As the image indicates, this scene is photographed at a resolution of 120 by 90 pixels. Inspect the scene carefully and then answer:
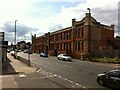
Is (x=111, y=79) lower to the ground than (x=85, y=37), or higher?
lower

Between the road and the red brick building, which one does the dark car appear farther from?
the red brick building

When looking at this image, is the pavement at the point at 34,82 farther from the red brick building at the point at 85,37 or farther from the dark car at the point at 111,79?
the red brick building at the point at 85,37

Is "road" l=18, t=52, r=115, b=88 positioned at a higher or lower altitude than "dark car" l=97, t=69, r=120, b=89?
lower

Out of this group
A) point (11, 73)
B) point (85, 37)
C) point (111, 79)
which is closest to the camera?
point (111, 79)

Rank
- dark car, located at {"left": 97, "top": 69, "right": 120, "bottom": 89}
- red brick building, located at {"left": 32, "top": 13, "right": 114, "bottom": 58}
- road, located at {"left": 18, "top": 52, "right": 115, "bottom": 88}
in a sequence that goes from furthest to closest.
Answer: red brick building, located at {"left": 32, "top": 13, "right": 114, "bottom": 58} < road, located at {"left": 18, "top": 52, "right": 115, "bottom": 88} < dark car, located at {"left": 97, "top": 69, "right": 120, "bottom": 89}

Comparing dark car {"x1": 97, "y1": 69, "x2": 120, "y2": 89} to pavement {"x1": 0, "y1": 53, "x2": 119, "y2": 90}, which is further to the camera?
pavement {"x1": 0, "y1": 53, "x2": 119, "y2": 90}

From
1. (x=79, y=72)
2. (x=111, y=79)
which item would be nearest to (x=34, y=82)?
(x=111, y=79)

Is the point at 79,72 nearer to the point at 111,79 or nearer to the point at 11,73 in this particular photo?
the point at 11,73

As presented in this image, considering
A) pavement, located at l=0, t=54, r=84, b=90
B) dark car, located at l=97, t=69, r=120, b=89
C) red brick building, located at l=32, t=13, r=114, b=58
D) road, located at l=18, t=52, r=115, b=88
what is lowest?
pavement, located at l=0, t=54, r=84, b=90

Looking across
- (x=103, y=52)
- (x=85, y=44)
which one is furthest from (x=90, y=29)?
(x=103, y=52)

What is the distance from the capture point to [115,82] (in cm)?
1777

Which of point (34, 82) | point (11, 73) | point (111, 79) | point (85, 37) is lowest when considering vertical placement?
point (34, 82)

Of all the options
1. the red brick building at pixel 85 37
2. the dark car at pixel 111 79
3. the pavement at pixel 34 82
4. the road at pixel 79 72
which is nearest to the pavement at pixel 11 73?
the pavement at pixel 34 82

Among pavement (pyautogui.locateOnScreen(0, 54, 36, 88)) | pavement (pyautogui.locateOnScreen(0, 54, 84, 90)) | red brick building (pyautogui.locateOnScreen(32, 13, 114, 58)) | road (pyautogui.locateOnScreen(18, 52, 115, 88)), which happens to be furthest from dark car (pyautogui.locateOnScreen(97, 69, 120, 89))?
red brick building (pyautogui.locateOnScreen(32, 13, 114, 58))
